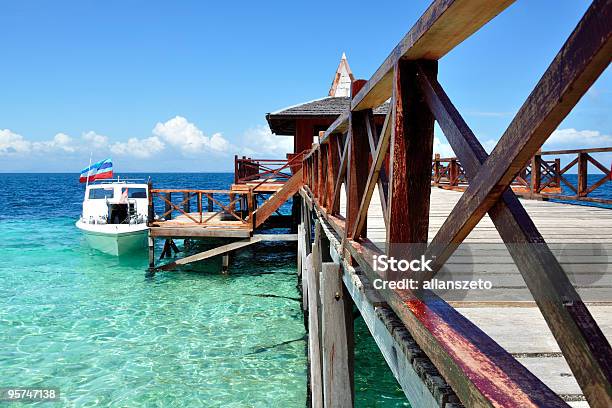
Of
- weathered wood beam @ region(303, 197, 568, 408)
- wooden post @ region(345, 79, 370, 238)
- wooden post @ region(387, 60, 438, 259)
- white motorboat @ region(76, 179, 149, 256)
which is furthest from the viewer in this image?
white motorboat @ region(76, 179, 149, 256)

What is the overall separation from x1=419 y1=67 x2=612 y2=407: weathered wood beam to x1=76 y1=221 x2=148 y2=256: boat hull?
1743cm

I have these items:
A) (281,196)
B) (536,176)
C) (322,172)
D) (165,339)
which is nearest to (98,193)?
(281,196)

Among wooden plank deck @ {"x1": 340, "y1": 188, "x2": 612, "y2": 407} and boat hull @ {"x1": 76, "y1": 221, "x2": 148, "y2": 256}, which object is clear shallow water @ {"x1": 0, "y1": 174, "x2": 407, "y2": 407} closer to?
boat hull @ {"x1": 76, "y1": 221, "x2": 148, "y2": 256}

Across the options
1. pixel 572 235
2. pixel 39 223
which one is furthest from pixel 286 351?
pixel 39 223

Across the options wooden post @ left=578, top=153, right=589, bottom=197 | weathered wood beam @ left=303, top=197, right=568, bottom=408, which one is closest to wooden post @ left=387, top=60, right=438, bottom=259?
weathered wood beam @ left=303, top=197, right=568, bottom=408

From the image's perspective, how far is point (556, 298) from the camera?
90 centimetres

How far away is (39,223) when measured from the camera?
1213 inches

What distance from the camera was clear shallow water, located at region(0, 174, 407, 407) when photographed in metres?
7.04

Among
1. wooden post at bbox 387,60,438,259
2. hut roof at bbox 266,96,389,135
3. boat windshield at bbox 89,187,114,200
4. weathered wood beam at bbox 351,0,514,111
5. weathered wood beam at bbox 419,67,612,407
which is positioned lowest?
boat windshield at bbox 89,187,114,200

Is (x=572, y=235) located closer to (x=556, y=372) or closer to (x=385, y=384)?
(x=556, y=372)

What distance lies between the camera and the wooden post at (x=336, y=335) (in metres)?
3.51

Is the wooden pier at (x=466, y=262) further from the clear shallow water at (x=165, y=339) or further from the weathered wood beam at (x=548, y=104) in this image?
the clear shallow water at (x=165, y=339)

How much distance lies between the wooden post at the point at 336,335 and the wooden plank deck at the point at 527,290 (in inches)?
19.1

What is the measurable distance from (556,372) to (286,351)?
719 centimetres
